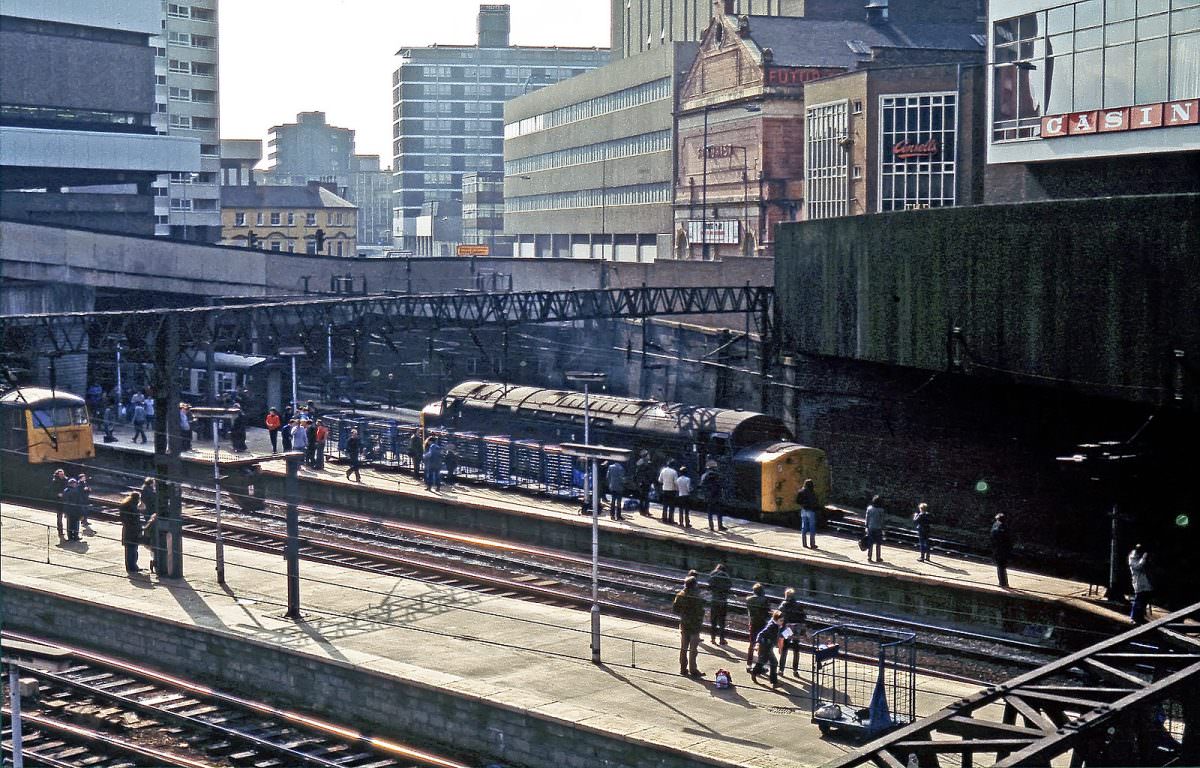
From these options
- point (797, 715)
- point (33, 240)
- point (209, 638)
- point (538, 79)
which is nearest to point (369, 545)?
point (209, 638)

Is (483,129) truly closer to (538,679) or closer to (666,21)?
(666,21)

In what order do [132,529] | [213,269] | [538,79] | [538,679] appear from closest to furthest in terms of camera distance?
1. [538,679]
2. [132,529]
3. [213,269]
4. [538,79]

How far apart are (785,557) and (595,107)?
72.6 m

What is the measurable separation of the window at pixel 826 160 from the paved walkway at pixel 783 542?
2657 cm

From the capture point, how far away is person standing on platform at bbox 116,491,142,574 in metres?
28.4

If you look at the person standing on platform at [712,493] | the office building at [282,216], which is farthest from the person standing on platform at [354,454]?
the office building at [282,216]

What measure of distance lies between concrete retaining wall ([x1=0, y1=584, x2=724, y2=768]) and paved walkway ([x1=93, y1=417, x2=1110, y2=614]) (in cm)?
384

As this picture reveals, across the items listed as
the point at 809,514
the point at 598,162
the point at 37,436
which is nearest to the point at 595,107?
the point at 598,162

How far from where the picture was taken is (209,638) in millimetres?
24000

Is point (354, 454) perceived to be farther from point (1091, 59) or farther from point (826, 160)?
point (826, 160)

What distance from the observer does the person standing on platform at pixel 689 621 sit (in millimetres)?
21219

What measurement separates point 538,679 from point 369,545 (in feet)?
44.3

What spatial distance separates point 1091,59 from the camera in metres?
30.8

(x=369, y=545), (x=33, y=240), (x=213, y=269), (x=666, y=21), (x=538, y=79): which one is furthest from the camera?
(x=538, y=79)
